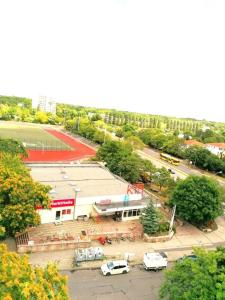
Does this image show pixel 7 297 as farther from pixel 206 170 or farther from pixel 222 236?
pixel 206 170

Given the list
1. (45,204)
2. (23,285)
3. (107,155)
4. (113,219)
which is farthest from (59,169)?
(23,285)

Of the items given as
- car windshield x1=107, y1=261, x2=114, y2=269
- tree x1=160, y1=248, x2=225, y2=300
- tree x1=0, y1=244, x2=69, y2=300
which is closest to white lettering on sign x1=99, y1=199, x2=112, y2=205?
car windshield x1=107, y1=261, x2=114, y2=269

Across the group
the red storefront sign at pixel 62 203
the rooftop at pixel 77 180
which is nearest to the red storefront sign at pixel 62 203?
the red storefront sign at pixel 62 203

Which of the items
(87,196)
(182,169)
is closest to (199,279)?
(87,196)

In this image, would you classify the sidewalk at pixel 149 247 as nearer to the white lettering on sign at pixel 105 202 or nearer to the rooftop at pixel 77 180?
the white lettering on sign at pixel 105 202

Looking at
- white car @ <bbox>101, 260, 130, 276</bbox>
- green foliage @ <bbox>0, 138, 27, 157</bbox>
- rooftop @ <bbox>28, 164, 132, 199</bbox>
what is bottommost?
white car @ <bbox>101, 260, 130, 276</bbox>

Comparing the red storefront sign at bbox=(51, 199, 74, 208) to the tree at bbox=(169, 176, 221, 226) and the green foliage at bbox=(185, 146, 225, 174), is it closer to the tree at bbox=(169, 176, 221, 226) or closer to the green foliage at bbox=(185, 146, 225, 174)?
the tree at bbox=(169, 176, 221, 226)
